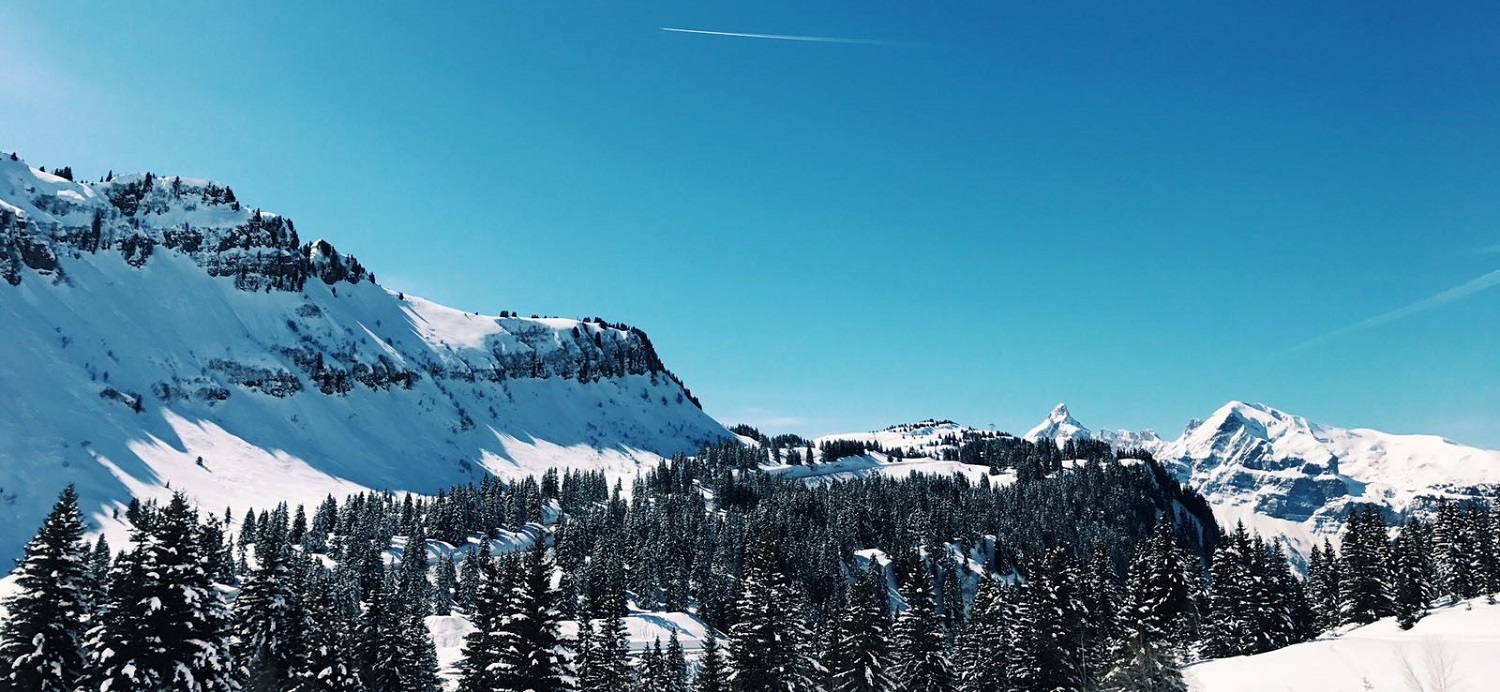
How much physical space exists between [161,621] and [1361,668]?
162ft

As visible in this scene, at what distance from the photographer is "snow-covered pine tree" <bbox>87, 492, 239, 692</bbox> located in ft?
104

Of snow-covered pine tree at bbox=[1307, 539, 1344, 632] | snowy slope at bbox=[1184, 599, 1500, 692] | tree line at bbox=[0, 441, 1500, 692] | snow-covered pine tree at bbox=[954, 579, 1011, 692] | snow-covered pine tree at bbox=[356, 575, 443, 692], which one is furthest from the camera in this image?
snow-covered pine tree at bbox=[1307, 539, 1344, 632]

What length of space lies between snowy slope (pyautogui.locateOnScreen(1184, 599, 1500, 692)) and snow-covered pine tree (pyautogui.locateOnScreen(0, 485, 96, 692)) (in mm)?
52373

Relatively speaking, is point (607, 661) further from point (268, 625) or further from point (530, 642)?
point (530, 642)

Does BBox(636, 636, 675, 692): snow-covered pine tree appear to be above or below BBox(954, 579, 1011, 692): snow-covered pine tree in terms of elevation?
below

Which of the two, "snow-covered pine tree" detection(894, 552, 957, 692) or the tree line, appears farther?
"snow-covered pine tree" detection(894, 552, 957, 692)

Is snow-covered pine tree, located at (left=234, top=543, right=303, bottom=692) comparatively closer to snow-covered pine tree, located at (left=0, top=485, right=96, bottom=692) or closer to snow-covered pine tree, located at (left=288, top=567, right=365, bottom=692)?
snow-covered pine tree, located at (left=288, top=567, right=365, bottom=692)

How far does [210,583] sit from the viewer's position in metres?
33.7

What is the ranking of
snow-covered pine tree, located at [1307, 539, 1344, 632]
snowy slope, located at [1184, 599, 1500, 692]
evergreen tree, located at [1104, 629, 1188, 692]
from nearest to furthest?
snowy slope, located at [1184, 599, 1500, 692]
evergreen tree, located at [1104, 629, 1188, 692]
snow-covered pine tree, located at [1307, 539, 1344, 632]

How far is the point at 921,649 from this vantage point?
54.1 m

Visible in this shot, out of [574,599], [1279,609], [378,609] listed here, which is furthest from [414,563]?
[1279,609]

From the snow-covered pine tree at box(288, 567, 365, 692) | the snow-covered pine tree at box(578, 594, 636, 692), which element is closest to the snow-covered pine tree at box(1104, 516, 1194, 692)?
the snow-covered pine tree at box(578, 594, 636, 692)

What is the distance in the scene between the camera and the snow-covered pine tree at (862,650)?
1959 inches

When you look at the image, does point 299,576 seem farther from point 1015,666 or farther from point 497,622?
point 1015,666
